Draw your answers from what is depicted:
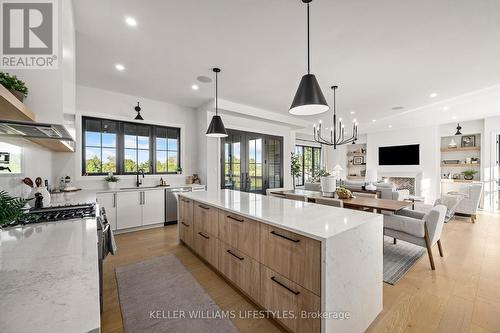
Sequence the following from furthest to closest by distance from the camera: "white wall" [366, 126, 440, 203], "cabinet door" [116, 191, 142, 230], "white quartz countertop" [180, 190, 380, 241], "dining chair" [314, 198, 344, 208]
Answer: "white wall" [366, 126, 440, 203] → "cabinet door" [116, 191, 142, 230] → "dining chair" [314, 198, 344, 208] → "white quartz countertop" [180, 190, 380, 241]

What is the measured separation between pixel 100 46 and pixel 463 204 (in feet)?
24.7

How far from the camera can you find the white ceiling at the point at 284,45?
2.09m

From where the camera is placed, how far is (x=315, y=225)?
4.78 feet

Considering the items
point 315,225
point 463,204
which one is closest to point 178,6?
point 315,225

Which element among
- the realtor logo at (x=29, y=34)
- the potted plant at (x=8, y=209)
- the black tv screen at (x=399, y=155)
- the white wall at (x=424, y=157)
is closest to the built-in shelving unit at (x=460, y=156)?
the white wall at (x=424, y=157)

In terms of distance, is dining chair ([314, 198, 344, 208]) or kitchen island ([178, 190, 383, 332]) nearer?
kitchen island ([178, 190, 383, 332])

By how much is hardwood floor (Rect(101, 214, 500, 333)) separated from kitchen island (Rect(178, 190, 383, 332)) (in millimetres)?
183

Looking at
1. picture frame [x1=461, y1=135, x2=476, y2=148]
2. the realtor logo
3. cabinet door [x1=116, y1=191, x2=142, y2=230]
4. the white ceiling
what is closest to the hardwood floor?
cabinet door [x1=116, y1=191, x2=142, y2=230]

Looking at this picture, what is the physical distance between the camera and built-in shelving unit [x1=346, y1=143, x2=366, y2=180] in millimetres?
8969

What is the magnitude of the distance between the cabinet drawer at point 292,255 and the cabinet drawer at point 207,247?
33.2 inches

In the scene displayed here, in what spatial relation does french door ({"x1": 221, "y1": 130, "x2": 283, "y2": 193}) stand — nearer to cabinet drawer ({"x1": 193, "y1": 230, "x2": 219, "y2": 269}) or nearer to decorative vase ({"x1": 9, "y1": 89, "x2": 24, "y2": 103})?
cabinet drawer ({"x1": 193, "y1": 230, "x2": 219, "y2": 269})

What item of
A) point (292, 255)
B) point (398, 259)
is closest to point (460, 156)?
point (398, 259)

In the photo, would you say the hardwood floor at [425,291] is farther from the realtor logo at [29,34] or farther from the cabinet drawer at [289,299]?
the realtor logo at [29,34]

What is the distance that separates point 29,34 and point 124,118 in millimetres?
3181
